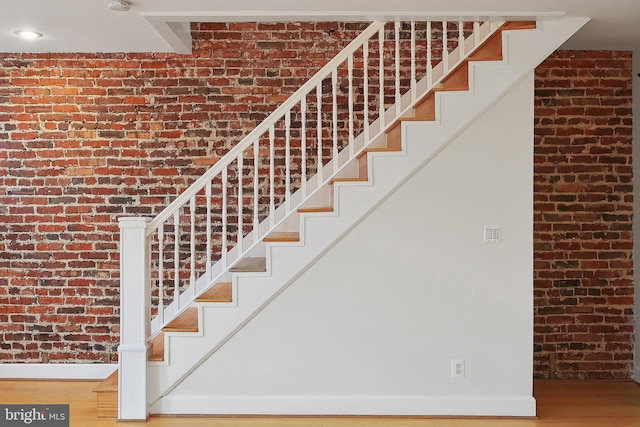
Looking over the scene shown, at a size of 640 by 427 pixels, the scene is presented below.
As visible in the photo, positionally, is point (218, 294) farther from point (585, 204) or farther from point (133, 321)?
point (585, 204)

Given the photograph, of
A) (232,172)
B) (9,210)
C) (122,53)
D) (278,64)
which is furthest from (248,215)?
(9,210)

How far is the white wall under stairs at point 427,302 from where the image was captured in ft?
13.0

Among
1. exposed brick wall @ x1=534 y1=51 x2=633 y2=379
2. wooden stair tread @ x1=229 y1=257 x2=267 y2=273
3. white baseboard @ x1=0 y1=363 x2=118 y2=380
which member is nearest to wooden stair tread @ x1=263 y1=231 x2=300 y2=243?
wooden stair tread @ x1=229 y1=257 x2=267 y2=273

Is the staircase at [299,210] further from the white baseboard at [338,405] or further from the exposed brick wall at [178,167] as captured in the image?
the exposed brick wall at [178,167]

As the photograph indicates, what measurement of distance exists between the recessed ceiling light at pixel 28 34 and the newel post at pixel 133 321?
155cm

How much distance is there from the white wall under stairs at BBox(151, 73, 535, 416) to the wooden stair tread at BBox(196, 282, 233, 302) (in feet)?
0.86

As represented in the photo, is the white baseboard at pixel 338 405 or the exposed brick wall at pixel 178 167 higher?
the exposed brick wall at pixel 178 167

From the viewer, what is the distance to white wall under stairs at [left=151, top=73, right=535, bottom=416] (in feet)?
13.0

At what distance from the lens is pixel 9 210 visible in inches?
192

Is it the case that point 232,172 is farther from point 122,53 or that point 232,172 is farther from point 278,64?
point 122,53

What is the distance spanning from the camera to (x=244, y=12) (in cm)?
369

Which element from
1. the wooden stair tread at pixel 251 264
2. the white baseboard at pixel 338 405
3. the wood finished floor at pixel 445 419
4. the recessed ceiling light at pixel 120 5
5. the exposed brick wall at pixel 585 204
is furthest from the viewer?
the exposed brick wall at pixel 585 204

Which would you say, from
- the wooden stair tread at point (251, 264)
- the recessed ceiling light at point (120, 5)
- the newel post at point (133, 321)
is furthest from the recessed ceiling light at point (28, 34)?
the wooden stair tread at point (251, 264)

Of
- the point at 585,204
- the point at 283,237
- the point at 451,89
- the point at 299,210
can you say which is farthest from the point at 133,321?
the point at 585,204
